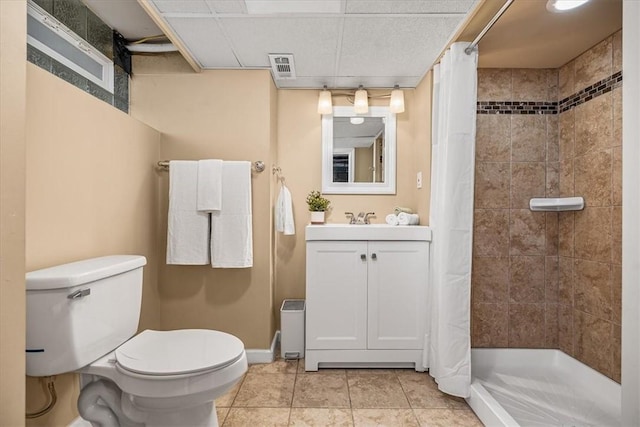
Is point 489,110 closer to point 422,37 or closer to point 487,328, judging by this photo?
point 422,37

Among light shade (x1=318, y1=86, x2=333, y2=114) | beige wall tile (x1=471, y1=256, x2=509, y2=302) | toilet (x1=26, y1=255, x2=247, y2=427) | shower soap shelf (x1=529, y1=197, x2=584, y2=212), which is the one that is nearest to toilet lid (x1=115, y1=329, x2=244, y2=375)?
toilet (x1=26, y1=255, x2=247, y2=427)

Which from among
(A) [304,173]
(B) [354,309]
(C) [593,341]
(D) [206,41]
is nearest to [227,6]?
(D) [206,41]

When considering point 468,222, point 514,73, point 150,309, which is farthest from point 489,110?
point 150,309

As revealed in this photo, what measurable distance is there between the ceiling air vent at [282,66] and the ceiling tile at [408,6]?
0.60 m

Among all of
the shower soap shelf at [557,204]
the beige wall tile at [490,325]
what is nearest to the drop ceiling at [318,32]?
the shower soap shelf at [557,204]

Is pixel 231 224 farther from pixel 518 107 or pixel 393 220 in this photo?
pixel 518 107

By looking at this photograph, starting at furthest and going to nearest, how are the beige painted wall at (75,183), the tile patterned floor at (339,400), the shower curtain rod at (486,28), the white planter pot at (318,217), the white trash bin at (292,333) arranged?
the white planter pot at (318,217) < the white trash bin at (292,333) < the tile patterned floor at (339,400) < the shower curtain rod at (486,28) < the beige painted wall at (75,183)

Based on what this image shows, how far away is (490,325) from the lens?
2.21 metres

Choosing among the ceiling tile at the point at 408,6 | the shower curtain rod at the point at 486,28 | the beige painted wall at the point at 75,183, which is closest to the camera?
the beige painted wall at the point at 75,183

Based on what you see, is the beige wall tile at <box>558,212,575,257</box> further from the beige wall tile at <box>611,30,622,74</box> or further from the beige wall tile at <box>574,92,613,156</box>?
the beige wall tile at <box>611,30,622,74</box>

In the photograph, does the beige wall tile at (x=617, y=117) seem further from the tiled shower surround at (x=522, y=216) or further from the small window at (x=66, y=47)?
the small window at (x=66, y=47)

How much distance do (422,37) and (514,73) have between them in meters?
0.80

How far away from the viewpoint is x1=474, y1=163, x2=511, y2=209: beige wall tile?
7.16 feet

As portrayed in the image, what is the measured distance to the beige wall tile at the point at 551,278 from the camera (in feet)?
7.14
